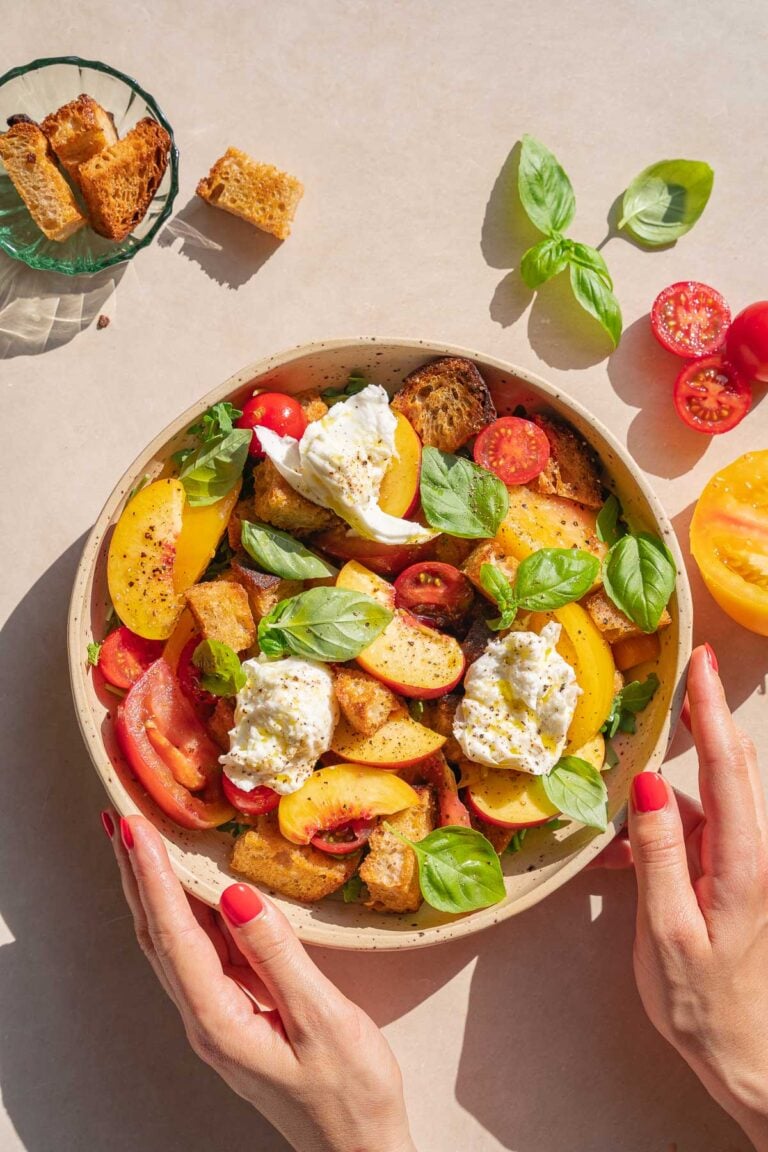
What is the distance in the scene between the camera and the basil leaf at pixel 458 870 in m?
2.32

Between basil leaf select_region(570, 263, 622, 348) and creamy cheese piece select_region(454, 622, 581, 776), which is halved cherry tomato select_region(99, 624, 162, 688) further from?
basil leaf select_region(570, 263, 622, 348)

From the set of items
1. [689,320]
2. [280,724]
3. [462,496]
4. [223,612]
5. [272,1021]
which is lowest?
[272,1021]

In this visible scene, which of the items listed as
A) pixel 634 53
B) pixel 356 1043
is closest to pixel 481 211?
pixel 634 53

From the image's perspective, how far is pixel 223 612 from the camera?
7.79 feet

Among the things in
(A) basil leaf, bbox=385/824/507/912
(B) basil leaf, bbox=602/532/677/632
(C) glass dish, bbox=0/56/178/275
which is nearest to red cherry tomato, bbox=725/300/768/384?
(B) basil leaf, bbox=602/532/677/632

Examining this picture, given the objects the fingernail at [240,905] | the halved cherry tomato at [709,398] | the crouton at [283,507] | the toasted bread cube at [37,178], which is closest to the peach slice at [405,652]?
the crouton at [283,507]

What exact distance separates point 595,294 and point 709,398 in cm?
44

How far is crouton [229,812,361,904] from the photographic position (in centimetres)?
241

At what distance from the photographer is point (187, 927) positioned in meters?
2.33

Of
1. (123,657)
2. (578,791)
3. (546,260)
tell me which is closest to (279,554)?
(123,657)

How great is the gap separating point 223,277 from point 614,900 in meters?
2.14

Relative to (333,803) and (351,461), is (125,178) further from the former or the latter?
(333,803)

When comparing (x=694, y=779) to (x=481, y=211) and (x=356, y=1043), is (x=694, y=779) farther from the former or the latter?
(x=481, y=211)

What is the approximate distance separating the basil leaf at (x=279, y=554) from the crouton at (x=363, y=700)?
0.86 ft
